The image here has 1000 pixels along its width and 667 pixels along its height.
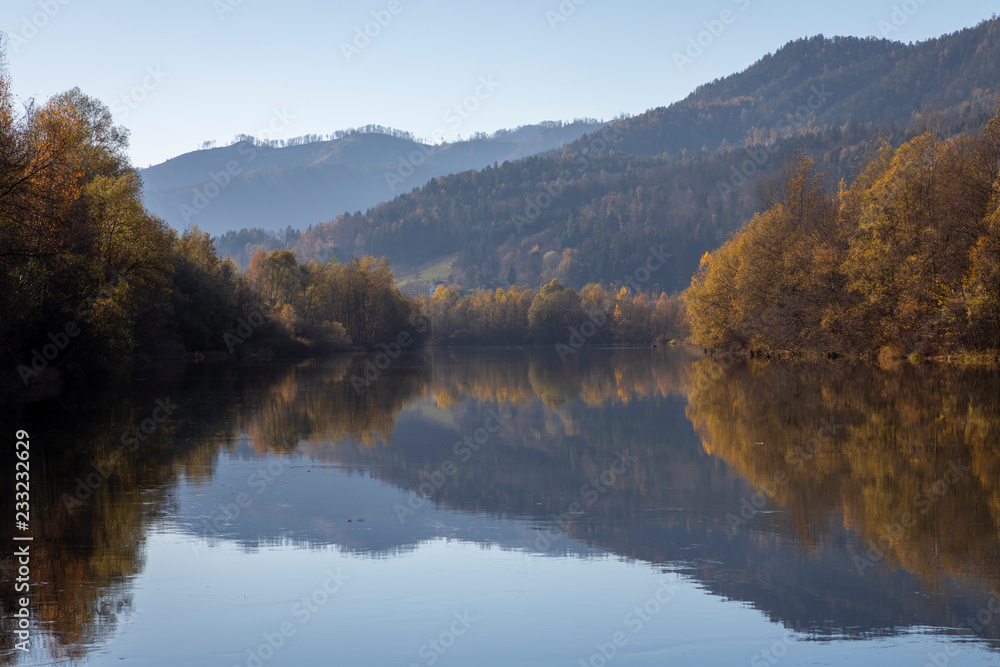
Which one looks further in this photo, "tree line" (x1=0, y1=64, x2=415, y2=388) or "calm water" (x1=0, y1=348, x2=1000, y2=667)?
"tree line" (x1=0, y1=64, x2=415, y2=388)

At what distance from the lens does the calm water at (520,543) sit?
23.1ft

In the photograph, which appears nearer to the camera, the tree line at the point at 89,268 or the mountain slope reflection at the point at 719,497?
the mountain slope reflection at the point at 719,497

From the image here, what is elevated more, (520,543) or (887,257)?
(887,257)

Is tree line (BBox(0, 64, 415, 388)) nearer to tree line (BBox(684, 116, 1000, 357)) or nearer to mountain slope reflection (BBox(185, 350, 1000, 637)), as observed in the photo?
mountain slope reflection (BBox(185, 350, 1000, 637))

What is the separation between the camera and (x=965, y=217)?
1676 inches

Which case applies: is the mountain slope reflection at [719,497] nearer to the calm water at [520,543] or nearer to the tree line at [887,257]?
the calm water at [520,543]

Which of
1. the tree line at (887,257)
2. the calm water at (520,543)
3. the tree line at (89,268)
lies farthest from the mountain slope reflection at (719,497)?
the tree line at (887,257)

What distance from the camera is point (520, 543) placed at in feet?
33.8

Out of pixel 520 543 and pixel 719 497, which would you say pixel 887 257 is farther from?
pixel 520 543

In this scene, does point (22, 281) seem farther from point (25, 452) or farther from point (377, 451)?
point (377, 451)

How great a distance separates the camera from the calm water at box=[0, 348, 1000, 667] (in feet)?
23.1

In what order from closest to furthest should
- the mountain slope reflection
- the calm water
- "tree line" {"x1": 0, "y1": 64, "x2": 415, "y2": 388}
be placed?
the calm water → the mountain slope reflection → "tree line" {"x1": 0, "y1": 64, "x2": 415, "y2": 388}

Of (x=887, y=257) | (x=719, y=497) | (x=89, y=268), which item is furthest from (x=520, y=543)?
(x=887, y=257)

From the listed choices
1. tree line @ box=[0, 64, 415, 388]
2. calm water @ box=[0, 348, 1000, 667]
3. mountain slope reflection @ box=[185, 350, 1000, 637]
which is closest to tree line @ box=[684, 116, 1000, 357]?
mountain slope reflection @ box=[185, 350, 1000, 637]
